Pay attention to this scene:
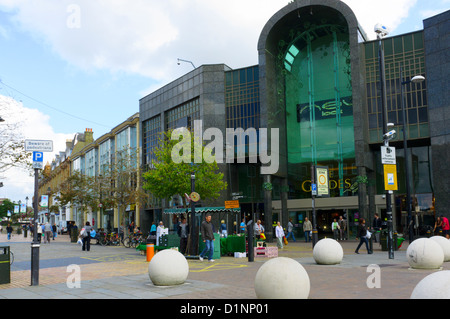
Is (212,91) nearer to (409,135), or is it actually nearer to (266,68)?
(266,68)

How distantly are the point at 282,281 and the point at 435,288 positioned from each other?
8.76ft

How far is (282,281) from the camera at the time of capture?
7461 millimetres

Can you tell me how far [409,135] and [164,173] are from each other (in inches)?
670

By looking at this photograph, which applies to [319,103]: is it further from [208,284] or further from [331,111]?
[208,284]

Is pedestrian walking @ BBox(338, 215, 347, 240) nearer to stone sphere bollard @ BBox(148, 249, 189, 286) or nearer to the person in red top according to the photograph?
the person in red top

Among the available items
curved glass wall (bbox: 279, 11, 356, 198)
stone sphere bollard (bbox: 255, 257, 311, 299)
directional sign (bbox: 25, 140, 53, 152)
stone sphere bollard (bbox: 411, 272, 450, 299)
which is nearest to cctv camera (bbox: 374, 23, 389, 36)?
directional sign (bbox: 25, 140, 53, 152)

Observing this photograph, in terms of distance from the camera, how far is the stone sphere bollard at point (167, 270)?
10133 mm

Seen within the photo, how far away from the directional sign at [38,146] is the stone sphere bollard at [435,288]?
33.2 ft

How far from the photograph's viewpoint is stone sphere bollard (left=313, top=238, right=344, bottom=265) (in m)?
14.5

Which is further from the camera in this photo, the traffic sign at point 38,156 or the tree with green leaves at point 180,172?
the tree with green leaves at point 180,172

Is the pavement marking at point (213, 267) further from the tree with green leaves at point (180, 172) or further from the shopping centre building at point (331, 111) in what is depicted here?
the shopping centre building at point (331, 111)

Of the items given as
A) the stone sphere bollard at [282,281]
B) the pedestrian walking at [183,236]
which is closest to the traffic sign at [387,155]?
the pedestrian walking at [183,236]

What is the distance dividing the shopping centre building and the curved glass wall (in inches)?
3.3

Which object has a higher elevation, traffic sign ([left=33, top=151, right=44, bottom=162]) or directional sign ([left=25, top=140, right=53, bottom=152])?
directional sign ([left=25, top=140, right=53, bottom=152])
